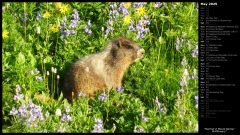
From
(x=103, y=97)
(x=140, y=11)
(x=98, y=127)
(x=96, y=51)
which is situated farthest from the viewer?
(x=140, y=11)

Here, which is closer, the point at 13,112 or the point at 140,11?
the point at 13,112

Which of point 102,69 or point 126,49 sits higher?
point 126,49

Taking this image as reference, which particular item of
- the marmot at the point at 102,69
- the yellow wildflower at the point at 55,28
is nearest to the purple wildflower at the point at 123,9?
the marmot at the point at 102,69

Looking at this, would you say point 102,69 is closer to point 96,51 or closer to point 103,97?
point 96,51

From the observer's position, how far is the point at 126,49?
8242mm

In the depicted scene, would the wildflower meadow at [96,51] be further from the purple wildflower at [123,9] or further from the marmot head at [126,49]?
the marmot head at [126,49]

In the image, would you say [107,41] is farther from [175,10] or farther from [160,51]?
[175,10]

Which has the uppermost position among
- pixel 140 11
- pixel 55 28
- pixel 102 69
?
pixel 140 11

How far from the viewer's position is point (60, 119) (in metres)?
7.06

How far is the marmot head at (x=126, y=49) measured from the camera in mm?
8188

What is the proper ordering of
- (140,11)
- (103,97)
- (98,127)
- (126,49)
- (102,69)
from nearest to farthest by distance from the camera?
(98,127) < (103,97) < (102,69) < (126,49) < (140,11)

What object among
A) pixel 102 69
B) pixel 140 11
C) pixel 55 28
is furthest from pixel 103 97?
pixel 140 11

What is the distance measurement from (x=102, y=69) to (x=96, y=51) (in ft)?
1.92

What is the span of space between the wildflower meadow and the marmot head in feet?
0.63
